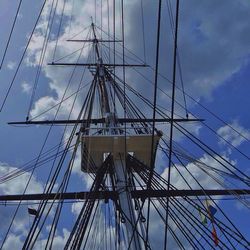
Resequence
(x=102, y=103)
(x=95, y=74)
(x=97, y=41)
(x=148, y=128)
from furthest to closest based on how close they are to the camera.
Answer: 1. (x=97, y=41)
2. (x=95, y=74)
3. (x=102, y=103)
4. (x=148, y=128)

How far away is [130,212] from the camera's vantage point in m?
8.64

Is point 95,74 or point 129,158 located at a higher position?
point 95,74

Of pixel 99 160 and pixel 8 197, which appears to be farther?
pixel 8 197

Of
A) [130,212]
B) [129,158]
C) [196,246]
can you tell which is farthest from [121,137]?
[196,246]

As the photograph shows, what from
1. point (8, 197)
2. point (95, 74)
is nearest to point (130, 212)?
point (8, 197)

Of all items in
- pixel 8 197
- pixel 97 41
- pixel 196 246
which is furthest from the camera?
pixel 97 41

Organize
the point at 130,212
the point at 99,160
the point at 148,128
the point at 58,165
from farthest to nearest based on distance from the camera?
the point at 99,160 < the point at 148,128 < the point at 58,165 < the point at 130,212

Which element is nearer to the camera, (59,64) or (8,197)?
(8,197)

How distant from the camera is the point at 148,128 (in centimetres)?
1040

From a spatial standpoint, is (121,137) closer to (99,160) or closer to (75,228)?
(99,160)

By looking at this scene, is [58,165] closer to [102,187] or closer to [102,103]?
[102,187]

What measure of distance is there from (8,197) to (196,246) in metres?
6.43

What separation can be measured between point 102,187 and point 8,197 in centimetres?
310


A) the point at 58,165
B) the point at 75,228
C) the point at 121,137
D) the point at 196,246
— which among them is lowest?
the point at 196,246
